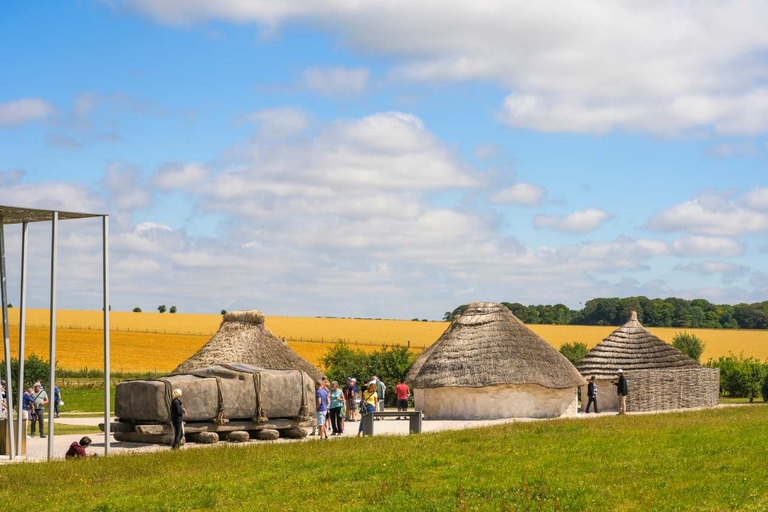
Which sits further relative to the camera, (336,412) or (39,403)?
(39,403)

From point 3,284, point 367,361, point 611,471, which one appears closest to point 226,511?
point 611,471

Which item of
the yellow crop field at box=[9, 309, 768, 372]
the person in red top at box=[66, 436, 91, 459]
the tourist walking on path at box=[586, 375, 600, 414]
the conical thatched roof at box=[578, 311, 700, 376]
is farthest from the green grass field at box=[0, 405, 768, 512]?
the yellow crop field at box=[9, 309, 768, 372]

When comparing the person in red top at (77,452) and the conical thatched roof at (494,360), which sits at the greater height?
the conical thatched roof at (494,360)

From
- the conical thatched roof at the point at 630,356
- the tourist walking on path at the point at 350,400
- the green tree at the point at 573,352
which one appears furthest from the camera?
the green tree at the point at 573,352

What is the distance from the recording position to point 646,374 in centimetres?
3697

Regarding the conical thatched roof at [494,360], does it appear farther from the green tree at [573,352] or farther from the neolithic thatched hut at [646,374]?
the green tree at [573,352]

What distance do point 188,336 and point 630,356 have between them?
5819 centimetres

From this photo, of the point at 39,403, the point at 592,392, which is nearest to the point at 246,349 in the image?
the point at 39,403

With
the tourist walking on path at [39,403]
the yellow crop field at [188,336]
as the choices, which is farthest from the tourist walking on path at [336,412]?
the yellow crop field at [188,336]

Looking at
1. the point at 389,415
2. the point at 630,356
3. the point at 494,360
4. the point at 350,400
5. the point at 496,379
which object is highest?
the point at 494,360

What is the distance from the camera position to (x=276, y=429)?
26094mm

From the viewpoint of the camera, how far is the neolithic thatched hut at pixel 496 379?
32656 mm

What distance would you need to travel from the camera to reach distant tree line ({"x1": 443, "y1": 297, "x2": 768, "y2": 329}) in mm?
123875

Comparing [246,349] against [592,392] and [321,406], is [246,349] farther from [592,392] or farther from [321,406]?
[592,392]
